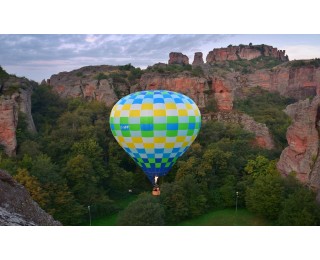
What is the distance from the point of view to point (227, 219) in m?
17.7

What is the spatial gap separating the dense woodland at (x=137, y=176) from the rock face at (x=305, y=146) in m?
0.76

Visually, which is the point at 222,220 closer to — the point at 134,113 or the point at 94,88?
the point at 134,113

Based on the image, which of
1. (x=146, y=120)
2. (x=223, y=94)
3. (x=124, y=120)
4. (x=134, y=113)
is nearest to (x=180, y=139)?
(x=146, y=120)

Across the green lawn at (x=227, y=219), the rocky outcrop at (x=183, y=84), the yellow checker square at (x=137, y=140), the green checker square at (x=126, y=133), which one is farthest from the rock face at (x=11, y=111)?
the rocky outcrop at (x=183, y=84)

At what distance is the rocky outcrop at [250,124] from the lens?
1041 inches

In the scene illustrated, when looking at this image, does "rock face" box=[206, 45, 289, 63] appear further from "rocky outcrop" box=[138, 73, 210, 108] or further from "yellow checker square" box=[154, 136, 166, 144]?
"yellow checker square" box=[154, 136, 166, 144]

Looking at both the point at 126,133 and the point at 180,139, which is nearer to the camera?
the point at 126,133

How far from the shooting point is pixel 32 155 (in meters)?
20.3

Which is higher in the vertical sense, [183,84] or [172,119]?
[183,84]

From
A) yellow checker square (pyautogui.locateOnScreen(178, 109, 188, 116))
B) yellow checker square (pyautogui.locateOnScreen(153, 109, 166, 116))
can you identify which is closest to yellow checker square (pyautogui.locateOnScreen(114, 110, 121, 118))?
yellow checker square (pyautogui.locateOnScreen(153, 109, 166, 116))

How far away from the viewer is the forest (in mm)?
16094

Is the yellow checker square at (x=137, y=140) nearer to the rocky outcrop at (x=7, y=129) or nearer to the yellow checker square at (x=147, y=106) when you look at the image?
the yellow checker square at (x=147, y=106)

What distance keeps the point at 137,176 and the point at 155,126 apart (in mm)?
10636

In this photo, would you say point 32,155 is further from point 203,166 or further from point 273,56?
point 273,56
